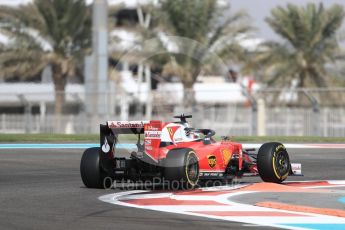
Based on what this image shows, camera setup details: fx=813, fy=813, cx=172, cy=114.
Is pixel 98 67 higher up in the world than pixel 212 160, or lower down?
higher up

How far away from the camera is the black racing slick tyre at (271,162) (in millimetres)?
12484

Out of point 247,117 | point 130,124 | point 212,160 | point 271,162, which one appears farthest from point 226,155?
point 247,117

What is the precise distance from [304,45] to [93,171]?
106 feet

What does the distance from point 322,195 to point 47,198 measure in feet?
12.2

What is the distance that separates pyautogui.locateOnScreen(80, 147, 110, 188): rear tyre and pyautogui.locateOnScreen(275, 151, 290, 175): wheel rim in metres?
2.67

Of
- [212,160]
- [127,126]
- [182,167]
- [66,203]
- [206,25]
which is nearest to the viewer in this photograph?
[66,203]

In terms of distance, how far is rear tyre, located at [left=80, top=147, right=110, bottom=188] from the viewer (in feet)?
39.6

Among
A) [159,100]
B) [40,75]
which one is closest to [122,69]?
[40,75]

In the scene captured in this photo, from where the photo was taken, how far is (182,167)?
37.3ft

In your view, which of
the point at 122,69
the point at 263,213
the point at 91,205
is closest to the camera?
the point at 263,213

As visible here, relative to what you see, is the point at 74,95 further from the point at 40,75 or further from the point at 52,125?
the point at 40,75

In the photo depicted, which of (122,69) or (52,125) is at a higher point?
(122,69)

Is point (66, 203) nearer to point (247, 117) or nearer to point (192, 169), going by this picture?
point (192, 169)

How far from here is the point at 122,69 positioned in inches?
2279
